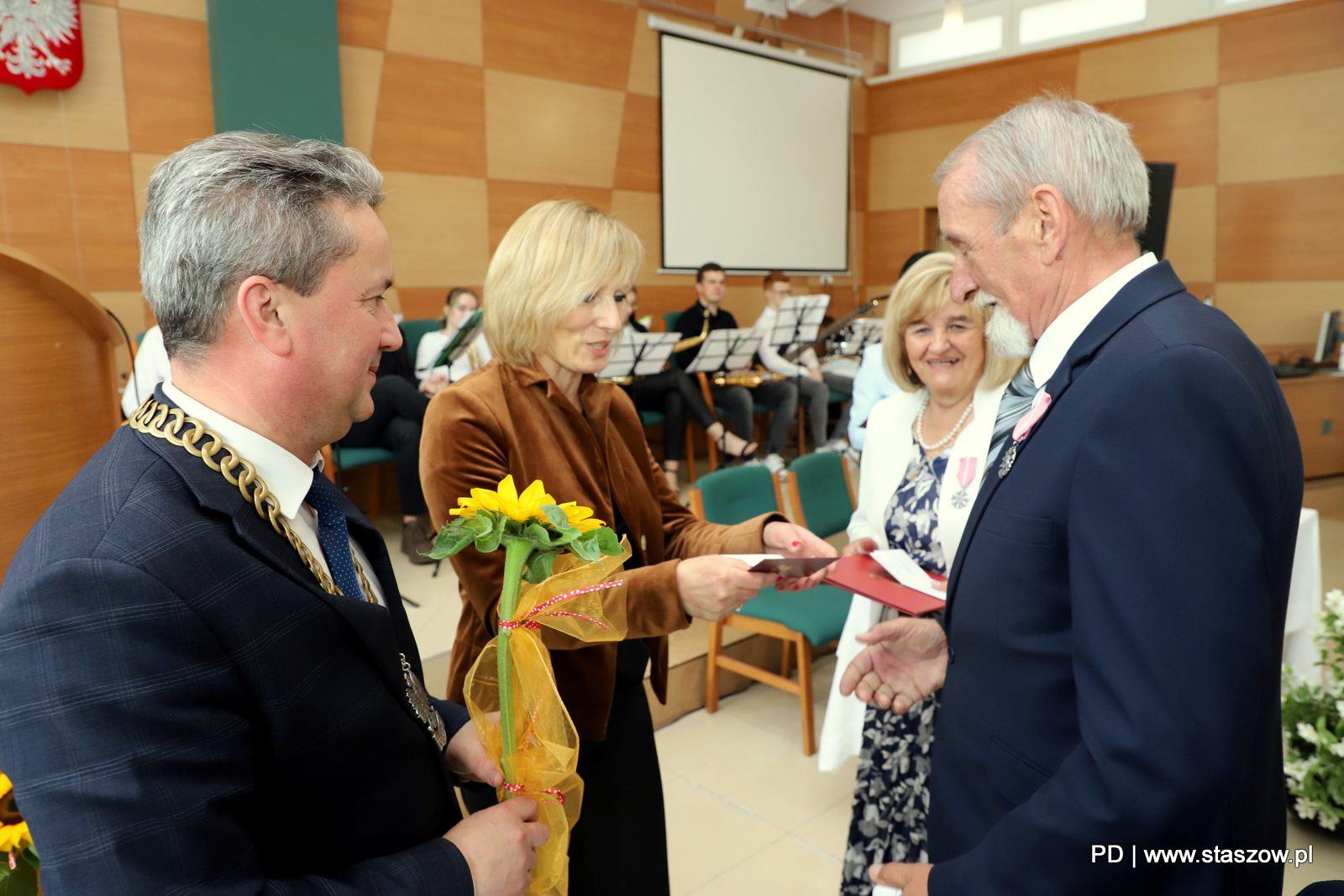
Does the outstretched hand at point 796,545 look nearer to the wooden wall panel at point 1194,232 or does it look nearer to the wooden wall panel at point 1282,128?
the wooden wall panel at point 1194,232

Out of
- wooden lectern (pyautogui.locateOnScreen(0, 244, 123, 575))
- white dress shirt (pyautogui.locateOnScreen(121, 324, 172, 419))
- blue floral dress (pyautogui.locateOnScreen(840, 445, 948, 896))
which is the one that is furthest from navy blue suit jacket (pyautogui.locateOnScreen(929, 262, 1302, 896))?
white dress shirt (pyautogui.locateOnScreen(121, 324, 172, 419))

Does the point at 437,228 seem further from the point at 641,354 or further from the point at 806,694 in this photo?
the point at 806,694

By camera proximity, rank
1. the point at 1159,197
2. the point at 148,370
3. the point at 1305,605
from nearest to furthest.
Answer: the point at 1305,605, the point at 148,370, the point at 1159,197

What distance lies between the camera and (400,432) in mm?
5000

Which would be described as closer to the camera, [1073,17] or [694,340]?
[694,340]

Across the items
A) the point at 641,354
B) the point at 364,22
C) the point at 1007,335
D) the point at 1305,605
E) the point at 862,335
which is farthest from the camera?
the point at 862,335

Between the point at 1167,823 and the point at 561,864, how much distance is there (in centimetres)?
68

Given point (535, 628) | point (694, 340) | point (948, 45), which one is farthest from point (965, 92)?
point (535, 628)

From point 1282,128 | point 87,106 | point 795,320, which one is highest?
point 1282,128

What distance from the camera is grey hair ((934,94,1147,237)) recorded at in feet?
3.56

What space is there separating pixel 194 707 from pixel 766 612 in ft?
8.33

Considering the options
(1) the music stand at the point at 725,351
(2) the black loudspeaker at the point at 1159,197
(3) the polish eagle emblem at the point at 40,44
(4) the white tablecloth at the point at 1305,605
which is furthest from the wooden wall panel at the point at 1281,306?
(3) the polish eagle emblem at the point at 40,44

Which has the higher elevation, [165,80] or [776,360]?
[165,80]

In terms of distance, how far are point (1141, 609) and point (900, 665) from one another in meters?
0.74
